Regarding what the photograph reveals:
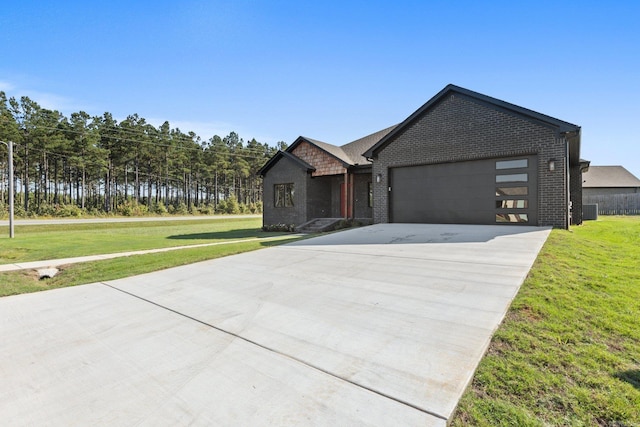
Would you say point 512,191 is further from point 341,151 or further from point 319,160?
point 341,151

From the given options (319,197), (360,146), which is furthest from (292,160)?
(360,146)

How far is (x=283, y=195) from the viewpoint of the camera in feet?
58.3

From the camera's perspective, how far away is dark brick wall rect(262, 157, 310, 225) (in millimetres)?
16578

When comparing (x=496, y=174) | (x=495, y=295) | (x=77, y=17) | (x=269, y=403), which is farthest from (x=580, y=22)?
(x=77, y=17)

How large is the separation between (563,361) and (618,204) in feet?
101

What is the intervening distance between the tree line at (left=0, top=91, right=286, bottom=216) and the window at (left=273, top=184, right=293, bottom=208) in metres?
25.0

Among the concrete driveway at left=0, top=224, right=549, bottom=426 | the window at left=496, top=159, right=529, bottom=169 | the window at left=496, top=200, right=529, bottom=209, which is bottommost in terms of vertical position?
the concrete driveway at left=0, top=224, right=549, bottom=426

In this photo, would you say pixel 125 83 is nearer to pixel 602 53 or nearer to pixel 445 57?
pixel 445 57

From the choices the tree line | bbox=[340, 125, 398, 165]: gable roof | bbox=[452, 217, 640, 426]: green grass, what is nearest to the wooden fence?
bbox=[340, 125, 398, 165]: gable roof

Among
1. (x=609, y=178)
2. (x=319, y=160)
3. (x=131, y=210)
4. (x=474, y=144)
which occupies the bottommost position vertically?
(x=131, y=210)

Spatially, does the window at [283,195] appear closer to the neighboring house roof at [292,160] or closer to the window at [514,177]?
the neighboring house roof at [292,160]

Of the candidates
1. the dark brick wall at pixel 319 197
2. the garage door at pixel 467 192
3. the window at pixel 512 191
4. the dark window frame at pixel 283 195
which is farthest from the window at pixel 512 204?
the dark window frame at pixel 283 195

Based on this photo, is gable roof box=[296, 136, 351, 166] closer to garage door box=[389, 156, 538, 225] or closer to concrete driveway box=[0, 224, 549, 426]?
garage door box=[389, 156, 538, 225]

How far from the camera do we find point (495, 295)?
3.62m
